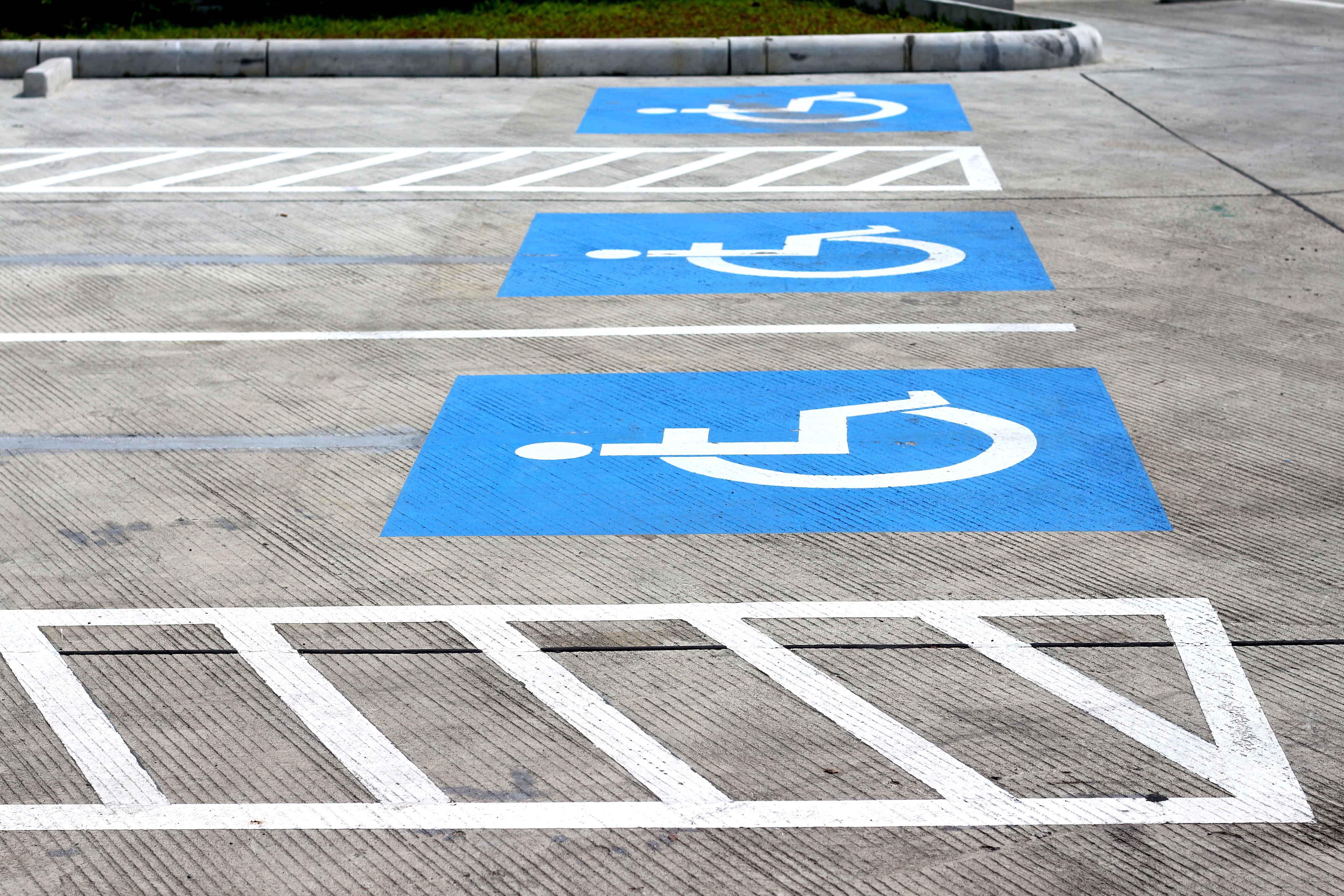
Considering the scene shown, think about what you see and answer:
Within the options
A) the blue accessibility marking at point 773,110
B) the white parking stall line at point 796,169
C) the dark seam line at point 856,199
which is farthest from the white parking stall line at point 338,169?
the white parking stall line at point 796,169

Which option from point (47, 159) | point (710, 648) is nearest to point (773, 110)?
point (47, 159)

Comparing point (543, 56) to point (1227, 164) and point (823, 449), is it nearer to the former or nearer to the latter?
point (1227, 164)

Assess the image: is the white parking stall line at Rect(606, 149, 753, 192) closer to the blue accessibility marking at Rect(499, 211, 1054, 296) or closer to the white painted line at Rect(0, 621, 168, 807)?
the blue accessibility marking at Rect(499, 211, 1054, 296)

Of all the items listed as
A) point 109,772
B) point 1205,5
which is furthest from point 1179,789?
point 1205,5

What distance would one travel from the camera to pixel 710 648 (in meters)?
4.71

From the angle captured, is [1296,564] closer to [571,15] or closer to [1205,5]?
[571,15]

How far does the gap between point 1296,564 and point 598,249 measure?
17.7 ft

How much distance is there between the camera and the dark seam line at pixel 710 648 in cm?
470

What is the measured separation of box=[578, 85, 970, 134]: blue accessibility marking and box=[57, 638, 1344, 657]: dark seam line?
9297mm

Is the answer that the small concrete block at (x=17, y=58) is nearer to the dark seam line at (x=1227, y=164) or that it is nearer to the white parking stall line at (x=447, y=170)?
the white parking stall line at (x=447, y=170)

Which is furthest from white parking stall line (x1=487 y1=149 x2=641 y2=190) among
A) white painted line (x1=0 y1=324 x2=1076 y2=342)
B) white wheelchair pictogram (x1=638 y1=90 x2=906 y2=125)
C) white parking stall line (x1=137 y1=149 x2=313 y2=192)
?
white painted line (x1=0 y1=324 x2=1076 y2=342)

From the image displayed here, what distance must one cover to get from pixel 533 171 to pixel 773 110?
3647 mm

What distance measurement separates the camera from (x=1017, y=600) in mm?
5000

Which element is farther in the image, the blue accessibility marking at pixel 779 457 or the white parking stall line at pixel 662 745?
the blue accessibility marking at pixel 779 457
